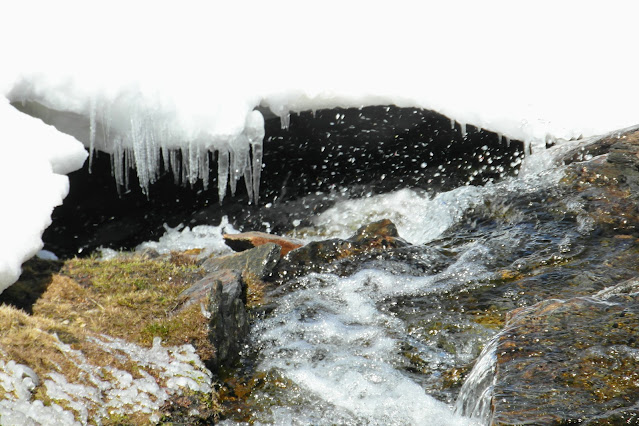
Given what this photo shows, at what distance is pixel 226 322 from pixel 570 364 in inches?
137

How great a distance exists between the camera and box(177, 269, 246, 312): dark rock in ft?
20.1

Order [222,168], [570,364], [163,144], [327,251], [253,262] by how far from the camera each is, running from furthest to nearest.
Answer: [222,168] → [163,144] → [327,251] → [253,262] → [570,364]

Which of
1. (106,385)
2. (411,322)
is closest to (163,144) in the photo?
(106,385)

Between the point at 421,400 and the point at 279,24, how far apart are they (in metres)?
8.57

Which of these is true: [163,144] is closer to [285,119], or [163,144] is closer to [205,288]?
[285,119]

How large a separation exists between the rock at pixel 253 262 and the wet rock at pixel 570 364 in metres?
3.97

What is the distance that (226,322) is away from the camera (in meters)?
6.03

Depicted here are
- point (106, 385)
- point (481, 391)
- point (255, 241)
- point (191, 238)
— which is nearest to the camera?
point (481, 391)

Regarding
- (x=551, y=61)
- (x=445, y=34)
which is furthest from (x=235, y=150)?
(x=551, y=61)

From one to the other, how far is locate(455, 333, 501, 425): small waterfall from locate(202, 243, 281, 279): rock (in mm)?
3701

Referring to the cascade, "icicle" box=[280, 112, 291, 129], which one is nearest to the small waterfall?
the cascade

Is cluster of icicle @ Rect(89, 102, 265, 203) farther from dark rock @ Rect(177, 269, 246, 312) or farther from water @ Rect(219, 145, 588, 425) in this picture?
water @ Rect(219, 145, 588, 425)

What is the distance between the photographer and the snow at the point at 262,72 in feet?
28.8

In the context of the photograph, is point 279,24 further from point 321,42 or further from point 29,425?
point 29,425
